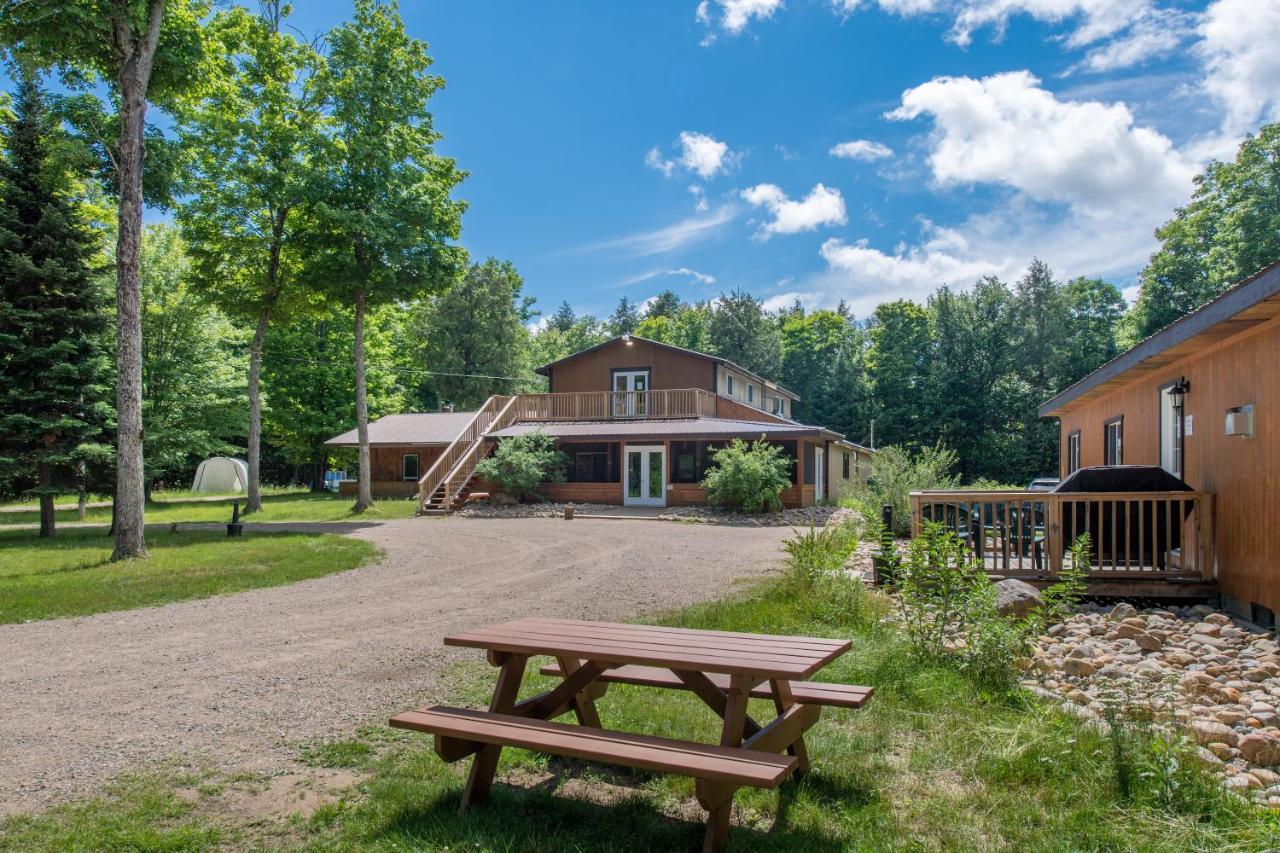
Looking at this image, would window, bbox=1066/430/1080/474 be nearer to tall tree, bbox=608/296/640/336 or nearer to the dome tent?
the dome tent

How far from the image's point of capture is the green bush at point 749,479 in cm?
2045

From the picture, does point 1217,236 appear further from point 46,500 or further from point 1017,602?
point 46,500

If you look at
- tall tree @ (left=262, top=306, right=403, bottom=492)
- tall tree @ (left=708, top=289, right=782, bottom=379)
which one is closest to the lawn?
tall tree @ (left=262, top=306, right=403, bottom=492)

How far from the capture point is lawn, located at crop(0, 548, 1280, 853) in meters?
2.81

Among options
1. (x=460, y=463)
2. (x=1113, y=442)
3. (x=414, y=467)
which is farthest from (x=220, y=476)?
(x=1113, y=442)

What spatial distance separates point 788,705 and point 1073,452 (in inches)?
672

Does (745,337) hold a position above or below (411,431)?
above

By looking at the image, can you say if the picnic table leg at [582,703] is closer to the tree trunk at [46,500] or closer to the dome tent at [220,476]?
the tree trunk at [46,500]

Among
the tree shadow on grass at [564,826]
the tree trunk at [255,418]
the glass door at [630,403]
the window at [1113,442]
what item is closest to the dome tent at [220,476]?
the tree trunk at [255,418]

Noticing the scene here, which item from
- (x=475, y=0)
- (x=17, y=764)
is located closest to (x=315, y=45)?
(x=475, y=0)

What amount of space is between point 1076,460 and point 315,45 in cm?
2339

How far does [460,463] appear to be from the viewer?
23.9 metres

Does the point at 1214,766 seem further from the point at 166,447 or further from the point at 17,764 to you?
the point at 166,447

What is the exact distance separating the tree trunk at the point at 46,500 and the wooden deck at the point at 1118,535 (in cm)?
1605
